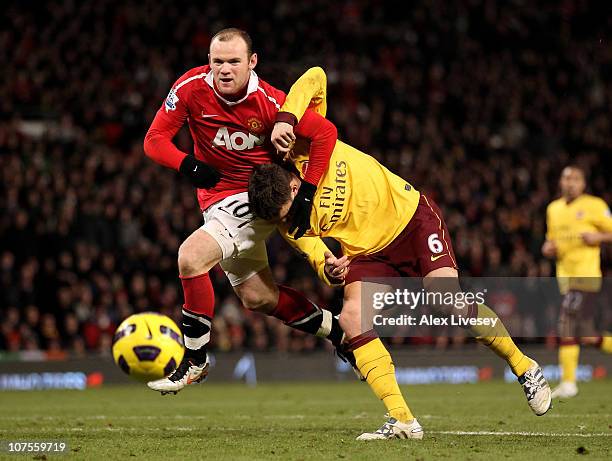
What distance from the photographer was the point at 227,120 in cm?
732

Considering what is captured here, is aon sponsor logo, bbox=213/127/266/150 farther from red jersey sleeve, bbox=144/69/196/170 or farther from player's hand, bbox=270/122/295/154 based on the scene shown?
player's hand, bbox=270/122/295/154

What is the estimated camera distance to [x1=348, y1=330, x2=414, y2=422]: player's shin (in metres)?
6.80

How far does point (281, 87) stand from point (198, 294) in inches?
500

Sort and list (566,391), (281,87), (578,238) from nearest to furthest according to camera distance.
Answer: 1. (566,391)
2. (578,238)
3. (281,87)

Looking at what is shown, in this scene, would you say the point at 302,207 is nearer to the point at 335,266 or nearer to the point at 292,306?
the point at 335,266

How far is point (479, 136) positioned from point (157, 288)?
27.0 feet

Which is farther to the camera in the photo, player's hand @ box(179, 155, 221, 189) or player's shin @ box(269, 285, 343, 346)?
player's shin @ box(269, 285, 343, 346)

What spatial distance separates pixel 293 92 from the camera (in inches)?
282

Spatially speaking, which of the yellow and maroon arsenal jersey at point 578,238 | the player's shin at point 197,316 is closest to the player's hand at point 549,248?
the yellow and maroon arsenal jersey at point 578,238

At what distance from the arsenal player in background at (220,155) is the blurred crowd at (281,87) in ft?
24.3

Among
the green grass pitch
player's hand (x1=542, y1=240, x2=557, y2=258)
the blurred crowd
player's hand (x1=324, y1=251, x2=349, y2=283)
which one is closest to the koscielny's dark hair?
player's hand (x1=324, y1=251, x2=349, y2=283)

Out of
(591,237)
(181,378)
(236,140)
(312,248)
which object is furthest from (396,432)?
(591,237)

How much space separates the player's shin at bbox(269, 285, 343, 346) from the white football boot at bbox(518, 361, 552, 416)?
60.9 inches

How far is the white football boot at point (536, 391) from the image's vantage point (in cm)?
727
